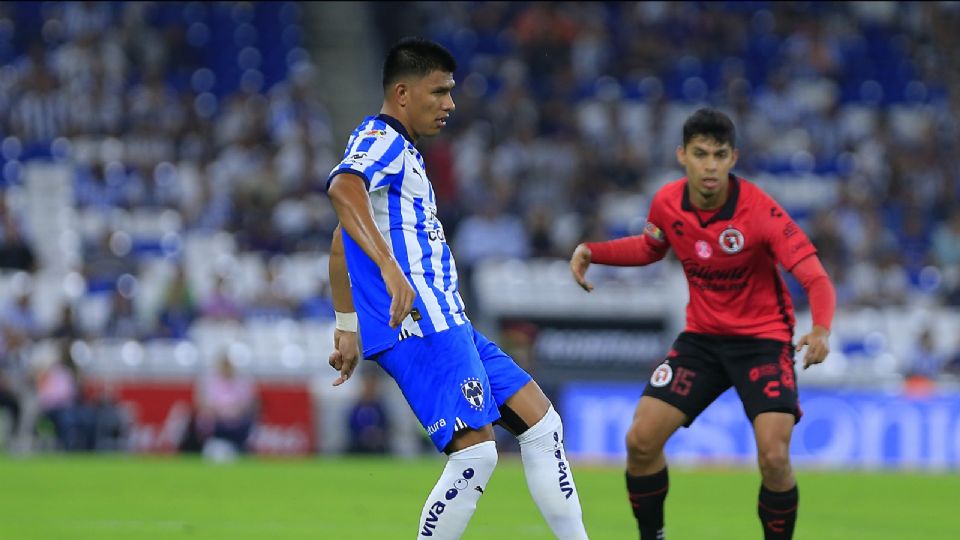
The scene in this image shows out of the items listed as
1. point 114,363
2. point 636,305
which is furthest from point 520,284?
point 114,363

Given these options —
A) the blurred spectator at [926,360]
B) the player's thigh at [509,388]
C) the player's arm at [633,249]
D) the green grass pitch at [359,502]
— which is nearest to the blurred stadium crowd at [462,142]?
the blurred spectator at [926,360]

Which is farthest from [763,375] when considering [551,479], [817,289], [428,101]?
[428,101]

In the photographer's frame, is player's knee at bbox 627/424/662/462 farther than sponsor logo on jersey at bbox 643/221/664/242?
No

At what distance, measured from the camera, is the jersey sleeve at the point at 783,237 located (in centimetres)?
730

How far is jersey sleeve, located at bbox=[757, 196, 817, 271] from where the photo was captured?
7.30 meters

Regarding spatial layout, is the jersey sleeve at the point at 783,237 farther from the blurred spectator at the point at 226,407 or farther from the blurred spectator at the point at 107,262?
the blurred spectator at the point at 107,262

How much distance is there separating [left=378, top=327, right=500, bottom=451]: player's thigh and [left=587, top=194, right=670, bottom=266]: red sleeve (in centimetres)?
185

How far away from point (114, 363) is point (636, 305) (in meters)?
6.09

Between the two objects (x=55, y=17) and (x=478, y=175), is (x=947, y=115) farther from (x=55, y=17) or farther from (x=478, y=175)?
(x=55, y=17)

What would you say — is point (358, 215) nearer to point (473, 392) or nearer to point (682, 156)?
point (473, 392)

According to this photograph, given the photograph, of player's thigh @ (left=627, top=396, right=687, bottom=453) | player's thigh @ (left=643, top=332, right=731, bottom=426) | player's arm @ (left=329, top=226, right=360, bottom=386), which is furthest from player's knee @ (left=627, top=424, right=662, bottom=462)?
player's arm @ (left=329, top=226, right=360, bottom=386)

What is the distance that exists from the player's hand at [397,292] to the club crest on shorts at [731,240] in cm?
217

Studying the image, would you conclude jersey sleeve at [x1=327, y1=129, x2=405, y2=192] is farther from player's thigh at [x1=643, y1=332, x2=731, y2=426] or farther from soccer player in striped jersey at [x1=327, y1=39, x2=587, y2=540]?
player's thigh at [x1=643, y1=332, x2=731, y2=426]

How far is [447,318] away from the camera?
6238mm
